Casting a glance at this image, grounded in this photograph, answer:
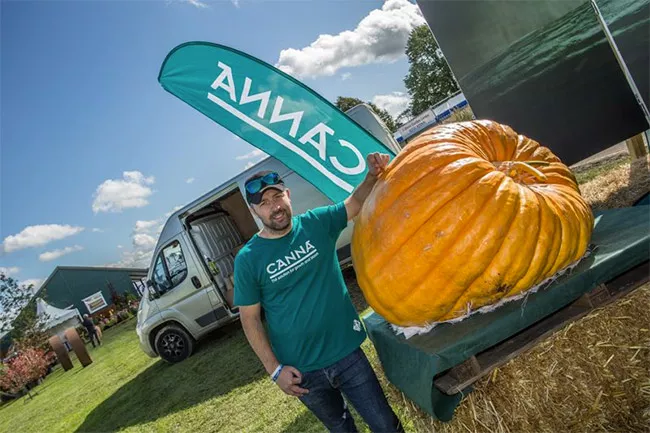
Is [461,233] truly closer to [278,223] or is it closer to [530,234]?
[530,234]

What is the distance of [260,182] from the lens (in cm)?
228

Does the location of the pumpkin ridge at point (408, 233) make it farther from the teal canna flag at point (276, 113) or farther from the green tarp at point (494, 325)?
the teal canna flag at point (276, 113)

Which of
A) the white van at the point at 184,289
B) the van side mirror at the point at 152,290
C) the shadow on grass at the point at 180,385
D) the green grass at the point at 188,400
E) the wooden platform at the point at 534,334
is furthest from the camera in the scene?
the van side mirror at the point at 152,290

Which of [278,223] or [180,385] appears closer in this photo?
[278,223]

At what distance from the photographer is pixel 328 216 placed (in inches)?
96.9

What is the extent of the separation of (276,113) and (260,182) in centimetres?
198

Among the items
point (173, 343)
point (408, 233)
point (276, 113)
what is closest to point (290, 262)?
point (408, 233)

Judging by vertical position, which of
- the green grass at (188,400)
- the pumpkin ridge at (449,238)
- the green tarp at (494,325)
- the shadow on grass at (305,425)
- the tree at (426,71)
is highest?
the tree at (426,71)

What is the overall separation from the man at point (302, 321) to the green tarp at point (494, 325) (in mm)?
420

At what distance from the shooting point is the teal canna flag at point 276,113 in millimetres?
4043

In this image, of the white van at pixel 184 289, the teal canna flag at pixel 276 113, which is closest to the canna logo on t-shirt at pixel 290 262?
the teal canna flag at pixel 276 113

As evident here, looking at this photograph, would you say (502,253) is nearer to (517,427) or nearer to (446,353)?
(446,353)

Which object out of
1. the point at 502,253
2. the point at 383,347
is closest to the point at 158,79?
the point at 383,347

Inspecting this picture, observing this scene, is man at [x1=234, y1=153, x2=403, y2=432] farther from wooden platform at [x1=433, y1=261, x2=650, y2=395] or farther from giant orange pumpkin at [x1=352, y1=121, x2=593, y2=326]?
wooden platform at [x1=433, y1=261, x2=650, y2=395]
